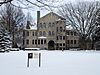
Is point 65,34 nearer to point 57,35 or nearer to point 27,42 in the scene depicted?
point 57,35

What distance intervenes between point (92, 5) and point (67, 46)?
18.5 metres

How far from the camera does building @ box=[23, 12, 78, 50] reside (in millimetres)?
82375

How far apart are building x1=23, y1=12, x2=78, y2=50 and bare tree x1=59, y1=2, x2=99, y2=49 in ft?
40.4

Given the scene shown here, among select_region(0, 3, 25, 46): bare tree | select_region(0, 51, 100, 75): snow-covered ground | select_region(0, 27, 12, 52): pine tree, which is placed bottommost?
select_region(0, 51, 100, 75): snow-covered ground

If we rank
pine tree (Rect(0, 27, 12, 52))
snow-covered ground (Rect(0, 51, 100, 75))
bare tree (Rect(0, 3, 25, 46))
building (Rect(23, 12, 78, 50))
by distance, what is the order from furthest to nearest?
building (Rect(23, 12, 78, 50)) → bare tree (Rect(0, 3, 25, 46)) → pine tree (Rect(0, 27, 12, 52)) → snow-covered ground (Rect(0, 51, 100, 75))

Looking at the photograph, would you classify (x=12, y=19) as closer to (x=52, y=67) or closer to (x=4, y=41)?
(x=4, y=41)

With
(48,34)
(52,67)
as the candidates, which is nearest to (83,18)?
(48,34)

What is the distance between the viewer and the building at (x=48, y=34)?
82.4 metres

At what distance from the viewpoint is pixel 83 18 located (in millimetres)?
68625

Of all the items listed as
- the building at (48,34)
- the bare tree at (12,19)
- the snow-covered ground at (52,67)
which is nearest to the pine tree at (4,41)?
the bare tree at (12,19)

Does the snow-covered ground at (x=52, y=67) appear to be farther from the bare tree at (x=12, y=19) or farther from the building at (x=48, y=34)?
the building at (x=48, y=34)

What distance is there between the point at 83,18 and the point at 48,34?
18339 millimetres

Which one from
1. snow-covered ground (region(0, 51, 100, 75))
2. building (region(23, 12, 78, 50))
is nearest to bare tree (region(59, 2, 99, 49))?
building (region(23, 12, 78, 50))

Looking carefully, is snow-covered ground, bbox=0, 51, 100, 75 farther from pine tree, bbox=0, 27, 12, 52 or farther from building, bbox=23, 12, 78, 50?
building, bbox=23, 12, 78, 50
